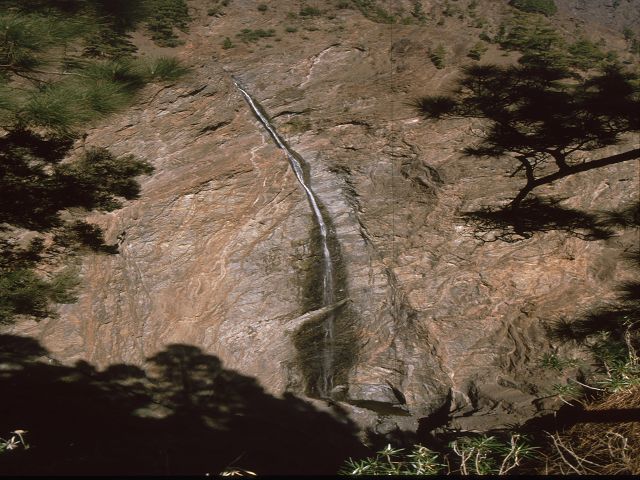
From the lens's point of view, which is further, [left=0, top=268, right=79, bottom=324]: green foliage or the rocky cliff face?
the rocky cliff face

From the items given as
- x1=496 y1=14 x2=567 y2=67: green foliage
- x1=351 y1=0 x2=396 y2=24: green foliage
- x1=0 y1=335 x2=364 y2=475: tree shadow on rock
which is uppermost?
x1=351 y1=0 x2=396 y2=24: green foliage

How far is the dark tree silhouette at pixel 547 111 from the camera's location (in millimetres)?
3713

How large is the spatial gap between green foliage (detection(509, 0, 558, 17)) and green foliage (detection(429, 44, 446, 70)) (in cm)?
187

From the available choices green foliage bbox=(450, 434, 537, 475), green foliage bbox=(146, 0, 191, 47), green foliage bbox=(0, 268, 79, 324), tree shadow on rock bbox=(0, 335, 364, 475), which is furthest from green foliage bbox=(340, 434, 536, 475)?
green foliage bbox=(146, 0, 191, 47)

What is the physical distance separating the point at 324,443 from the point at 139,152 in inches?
148

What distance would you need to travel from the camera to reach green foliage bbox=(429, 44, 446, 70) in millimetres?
5282

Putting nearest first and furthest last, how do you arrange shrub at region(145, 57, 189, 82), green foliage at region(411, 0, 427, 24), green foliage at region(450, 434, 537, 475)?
green foliage at region(450, 434, 537, 475) → shrub at region(145, 57, 189, 82) → green foliage at region(411, 0, 427, 24)

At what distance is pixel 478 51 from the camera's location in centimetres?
534

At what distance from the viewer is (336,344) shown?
519cm

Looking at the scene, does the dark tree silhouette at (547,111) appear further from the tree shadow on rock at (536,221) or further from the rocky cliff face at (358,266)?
the rocky cliff face at (358,266)

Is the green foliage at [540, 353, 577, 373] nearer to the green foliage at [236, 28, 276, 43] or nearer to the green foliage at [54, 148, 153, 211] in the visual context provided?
the green foliage at [54, 148, 153, 211]

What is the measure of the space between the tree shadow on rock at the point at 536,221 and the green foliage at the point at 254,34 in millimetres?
3712

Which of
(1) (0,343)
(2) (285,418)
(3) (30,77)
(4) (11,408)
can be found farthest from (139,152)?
(2) (285,418)

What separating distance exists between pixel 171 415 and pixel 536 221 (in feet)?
13.8
